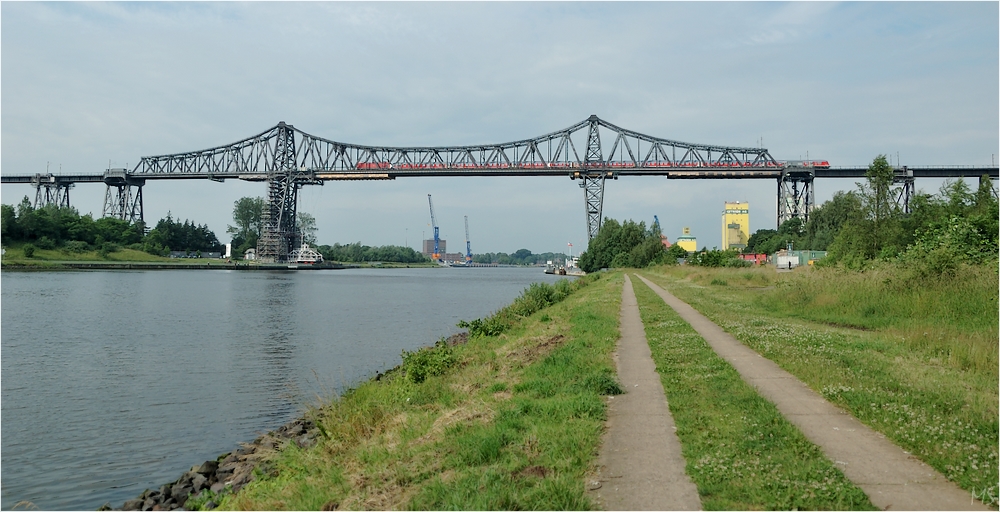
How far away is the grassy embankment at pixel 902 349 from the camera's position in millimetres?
7148

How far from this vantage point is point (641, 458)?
7.05 meters

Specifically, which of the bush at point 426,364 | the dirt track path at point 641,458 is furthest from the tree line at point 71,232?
the dirt track path at point 641,458

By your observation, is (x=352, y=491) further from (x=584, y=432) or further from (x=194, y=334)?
(x=194, y=334)

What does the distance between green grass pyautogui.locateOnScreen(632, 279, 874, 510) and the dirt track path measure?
0.14m

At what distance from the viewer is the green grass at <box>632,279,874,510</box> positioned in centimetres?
579

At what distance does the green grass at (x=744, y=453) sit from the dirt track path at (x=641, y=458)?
14 cm

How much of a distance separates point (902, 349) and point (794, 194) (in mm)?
111432

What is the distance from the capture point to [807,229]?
95.4 m

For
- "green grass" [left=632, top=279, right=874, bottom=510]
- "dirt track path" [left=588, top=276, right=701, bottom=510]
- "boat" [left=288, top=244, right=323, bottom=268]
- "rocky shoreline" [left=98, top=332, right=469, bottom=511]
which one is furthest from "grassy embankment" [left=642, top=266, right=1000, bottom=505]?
"boat" [left=288, top=244, right=323, bottom=268]

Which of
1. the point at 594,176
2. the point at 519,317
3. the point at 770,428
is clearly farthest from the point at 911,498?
the point at 594,176

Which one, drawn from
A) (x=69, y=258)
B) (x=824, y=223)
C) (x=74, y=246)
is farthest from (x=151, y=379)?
(x=74, y=246)

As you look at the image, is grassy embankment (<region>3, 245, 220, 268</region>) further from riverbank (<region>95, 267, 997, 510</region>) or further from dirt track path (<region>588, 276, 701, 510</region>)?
dirt track path (<region>588, 276, 701, 510</region>)

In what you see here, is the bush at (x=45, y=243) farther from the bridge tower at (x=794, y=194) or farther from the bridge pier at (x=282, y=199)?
the bridge tower at (x=794, y=194)

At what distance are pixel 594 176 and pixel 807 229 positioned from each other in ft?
125
